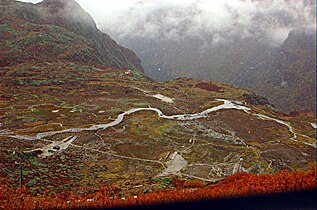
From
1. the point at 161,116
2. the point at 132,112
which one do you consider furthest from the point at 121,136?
the point at 132,112

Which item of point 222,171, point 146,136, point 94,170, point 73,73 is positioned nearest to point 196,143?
point 146,136

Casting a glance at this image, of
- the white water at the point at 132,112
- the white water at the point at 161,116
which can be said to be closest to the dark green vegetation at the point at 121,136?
the white water at the point at 161,116

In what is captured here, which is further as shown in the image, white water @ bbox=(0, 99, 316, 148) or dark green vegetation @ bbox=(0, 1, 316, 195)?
white water @ bbox=(0, 99, 316, 148)

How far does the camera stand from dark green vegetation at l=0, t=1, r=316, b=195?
137ft

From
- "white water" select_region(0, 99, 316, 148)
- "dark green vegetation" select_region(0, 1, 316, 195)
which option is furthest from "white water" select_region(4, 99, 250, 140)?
"dark green vegetation" select_region(0, 1, 316, 195)

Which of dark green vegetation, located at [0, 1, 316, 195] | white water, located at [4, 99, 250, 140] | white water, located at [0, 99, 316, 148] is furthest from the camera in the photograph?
white water, located at [0, 99, 316, 148]

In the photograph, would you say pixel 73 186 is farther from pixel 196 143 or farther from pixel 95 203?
pixel 196 143

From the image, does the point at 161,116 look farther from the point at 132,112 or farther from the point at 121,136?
the point at 121,136

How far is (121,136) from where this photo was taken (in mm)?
67750

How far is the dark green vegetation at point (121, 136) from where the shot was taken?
4162cm

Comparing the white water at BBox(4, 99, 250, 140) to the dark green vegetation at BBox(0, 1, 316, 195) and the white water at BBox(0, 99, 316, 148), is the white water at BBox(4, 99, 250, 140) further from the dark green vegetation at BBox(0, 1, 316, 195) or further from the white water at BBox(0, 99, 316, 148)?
the dark green vegetation at BBox(0, 1, 316, 195)

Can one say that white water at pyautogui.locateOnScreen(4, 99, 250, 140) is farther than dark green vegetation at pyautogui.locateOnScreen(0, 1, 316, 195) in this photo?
Yes

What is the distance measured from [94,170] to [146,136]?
1041 inches

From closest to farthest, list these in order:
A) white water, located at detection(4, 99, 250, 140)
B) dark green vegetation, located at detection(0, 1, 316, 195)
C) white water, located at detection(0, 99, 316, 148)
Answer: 1. dark green vegetation, located at detection(0, 1, 316, 195)
2. white water, located at detection(4, 99, 250, 140)
3. white water, located at detection(0, 99, 316, 148)
